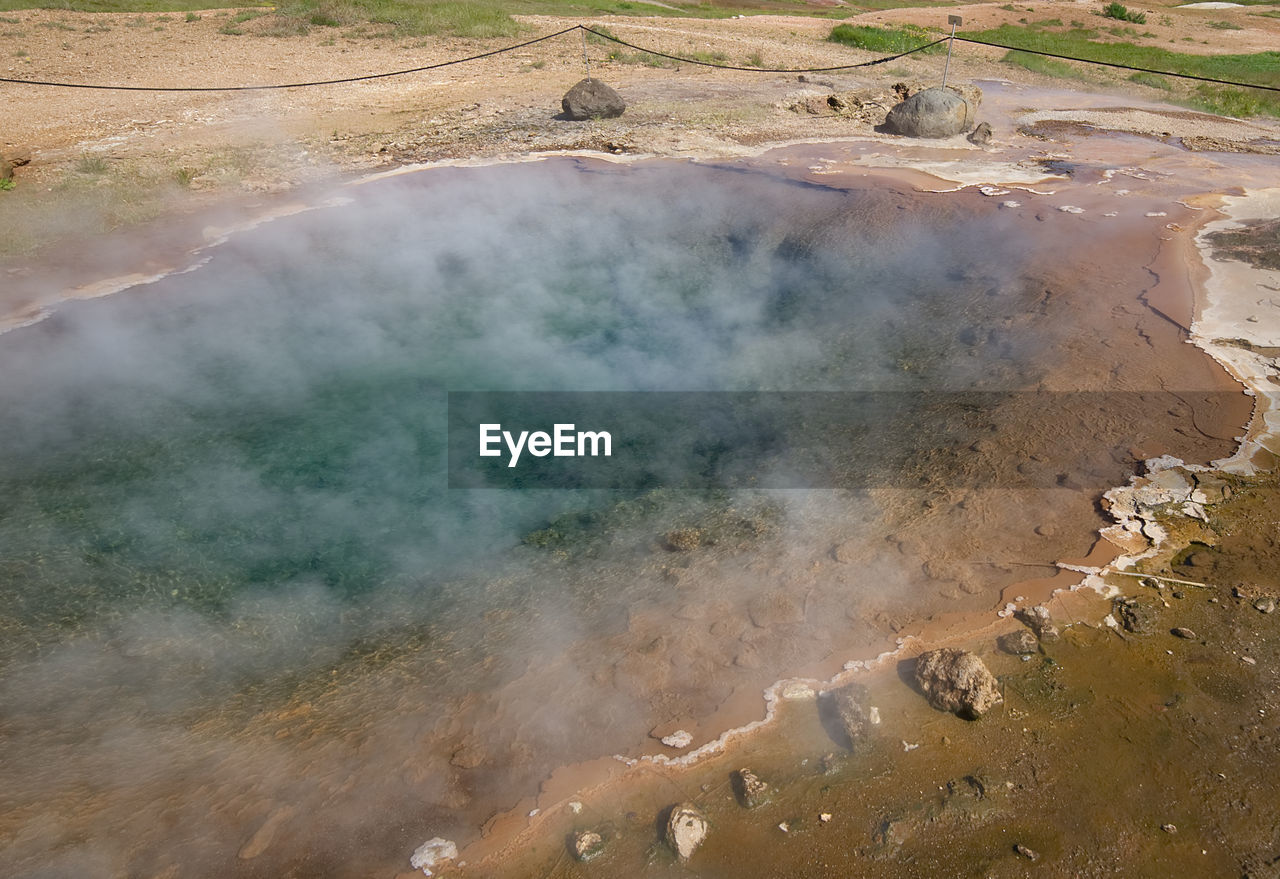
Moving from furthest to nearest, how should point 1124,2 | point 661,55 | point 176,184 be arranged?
point 1124,2, point 661,55, point 176,184

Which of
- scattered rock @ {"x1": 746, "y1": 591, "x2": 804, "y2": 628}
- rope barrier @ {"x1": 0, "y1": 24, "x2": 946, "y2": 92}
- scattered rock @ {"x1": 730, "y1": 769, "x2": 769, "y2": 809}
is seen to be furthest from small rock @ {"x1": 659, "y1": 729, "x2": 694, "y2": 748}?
rope barrier @ {"x1": 0, "y1": 24, "x2": 946, "y2": 92}

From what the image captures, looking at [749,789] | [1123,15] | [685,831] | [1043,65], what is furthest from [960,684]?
[1123,15]

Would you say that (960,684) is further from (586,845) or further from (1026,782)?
(586,845)

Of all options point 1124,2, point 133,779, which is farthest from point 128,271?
point 1124,2

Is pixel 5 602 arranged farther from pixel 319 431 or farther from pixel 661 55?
pixel 661 55

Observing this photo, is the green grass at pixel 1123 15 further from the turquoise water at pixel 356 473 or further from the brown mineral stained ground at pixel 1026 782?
the brown mineral stained ground at pixel 1026 782
